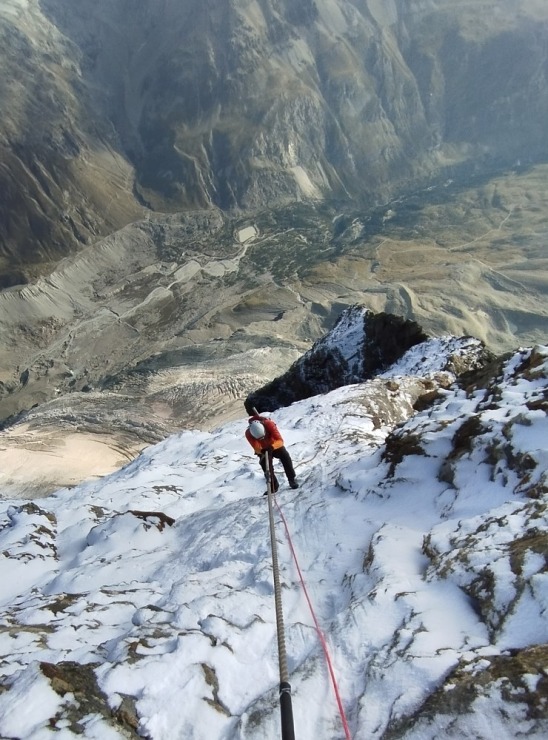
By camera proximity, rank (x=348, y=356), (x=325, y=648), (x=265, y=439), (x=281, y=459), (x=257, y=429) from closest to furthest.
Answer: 1. (x=325, y=648)
2. (x=257, y=429)
3. (x=265, y=439)
4. (x=281, y=459)
5. (x=348, y=356)

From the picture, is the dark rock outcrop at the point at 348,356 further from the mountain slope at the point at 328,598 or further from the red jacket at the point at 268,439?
the red jacket at the point at 268,439

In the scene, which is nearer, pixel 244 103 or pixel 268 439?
pixel 268 439

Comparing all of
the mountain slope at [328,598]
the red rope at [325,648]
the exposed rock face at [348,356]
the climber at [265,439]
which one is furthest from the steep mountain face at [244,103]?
the red rope at [325,648]

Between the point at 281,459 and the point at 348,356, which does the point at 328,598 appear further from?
the point at 348,356

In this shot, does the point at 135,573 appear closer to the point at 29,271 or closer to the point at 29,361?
the point at 29,361

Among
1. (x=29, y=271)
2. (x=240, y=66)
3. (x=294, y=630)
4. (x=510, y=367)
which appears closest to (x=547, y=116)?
(x=240, y=66)

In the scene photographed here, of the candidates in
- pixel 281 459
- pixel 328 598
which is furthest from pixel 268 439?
pixel 328 598
